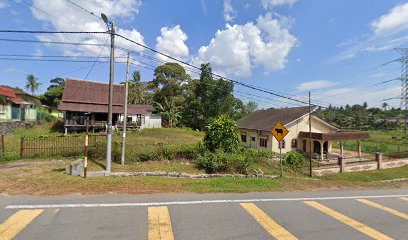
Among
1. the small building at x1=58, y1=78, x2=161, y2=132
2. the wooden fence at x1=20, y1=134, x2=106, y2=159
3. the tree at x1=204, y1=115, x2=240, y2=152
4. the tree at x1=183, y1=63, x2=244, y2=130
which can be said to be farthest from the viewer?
the tree at x1=183, y1=63, x2=244, y2=130

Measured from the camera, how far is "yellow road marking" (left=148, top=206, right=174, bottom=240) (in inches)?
194

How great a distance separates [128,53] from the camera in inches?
538

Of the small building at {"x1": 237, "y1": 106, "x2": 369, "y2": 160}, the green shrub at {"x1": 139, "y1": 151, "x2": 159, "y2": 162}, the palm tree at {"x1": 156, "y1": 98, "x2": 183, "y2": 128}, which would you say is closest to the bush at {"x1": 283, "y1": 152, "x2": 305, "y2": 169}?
the small building at {"x1": 237, "y1": 106, "x2": 369, "y2": 160}

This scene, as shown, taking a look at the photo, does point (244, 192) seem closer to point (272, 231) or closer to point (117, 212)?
point (272, 231)

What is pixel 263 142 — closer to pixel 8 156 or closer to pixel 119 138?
pixel 119 138

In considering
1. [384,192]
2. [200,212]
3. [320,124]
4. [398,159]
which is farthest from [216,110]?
[200,212]

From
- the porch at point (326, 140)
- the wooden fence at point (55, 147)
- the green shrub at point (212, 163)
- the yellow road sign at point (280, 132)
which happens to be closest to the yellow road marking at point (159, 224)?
the green shrub at point (212, 163)

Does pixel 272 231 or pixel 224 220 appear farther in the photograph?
pixel 224 220

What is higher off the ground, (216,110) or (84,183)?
(216,110)

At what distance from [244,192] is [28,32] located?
34.7 ft

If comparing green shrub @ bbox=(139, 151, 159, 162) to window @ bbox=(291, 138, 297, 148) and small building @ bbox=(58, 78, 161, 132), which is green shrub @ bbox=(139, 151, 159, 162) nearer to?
window @ bbox=(291, 138, 297, 148)

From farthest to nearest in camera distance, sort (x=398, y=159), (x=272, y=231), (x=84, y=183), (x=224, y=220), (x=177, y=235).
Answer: (x=398, y=159)
(x=84, y=183)
(x=224, y=220)
(x=272, y=231)
(x=177, y=235)

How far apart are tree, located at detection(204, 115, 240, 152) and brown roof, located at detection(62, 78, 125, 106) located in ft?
72.2

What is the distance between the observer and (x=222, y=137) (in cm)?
1483
